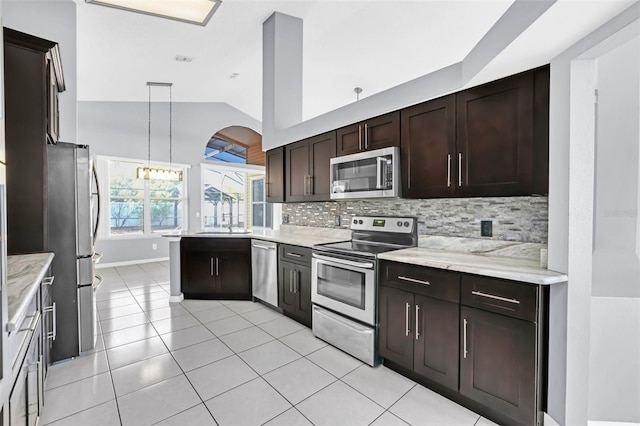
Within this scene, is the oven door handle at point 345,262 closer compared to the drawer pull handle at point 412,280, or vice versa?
the drawer pull handle at point 412,280

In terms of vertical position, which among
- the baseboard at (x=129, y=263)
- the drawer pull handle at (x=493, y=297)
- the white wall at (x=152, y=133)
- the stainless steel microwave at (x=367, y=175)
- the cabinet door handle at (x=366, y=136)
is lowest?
the baseboard at (x=129, y=263)

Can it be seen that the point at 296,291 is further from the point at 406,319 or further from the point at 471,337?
the point at 471,337

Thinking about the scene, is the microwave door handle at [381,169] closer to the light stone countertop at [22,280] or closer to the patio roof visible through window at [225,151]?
the light stone countertop at [22,280]

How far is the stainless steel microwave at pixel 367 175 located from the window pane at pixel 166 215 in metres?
4.94

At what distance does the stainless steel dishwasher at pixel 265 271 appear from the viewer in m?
3.55

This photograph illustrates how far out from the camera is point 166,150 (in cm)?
660

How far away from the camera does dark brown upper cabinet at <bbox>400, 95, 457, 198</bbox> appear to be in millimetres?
2277

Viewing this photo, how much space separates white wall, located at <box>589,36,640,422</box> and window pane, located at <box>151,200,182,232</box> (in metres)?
6.96

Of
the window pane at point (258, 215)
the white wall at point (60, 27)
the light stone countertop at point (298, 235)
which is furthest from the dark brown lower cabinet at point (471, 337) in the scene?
the window pane at point (258, 215)

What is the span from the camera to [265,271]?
3689 mm

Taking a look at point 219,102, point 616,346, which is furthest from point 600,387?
point 219,102

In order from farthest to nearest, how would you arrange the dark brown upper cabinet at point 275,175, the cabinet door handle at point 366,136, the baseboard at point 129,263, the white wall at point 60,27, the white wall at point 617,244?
the baseboard at point 129,263 → the dark brown upper cabinet at point 275,175 → the white wall at point 60,27 → the cabinet door handle at point 366,136 → the white wall at point 617,244

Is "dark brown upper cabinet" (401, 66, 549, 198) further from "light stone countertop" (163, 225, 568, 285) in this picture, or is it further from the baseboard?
the baseboard

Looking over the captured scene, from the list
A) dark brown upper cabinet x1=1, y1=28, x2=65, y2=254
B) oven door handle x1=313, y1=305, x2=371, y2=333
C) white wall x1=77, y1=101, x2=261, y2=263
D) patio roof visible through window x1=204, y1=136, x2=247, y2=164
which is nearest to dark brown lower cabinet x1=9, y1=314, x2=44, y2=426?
dark brown upper cabinet x1=1, y1=28, x2=65, y2=254
